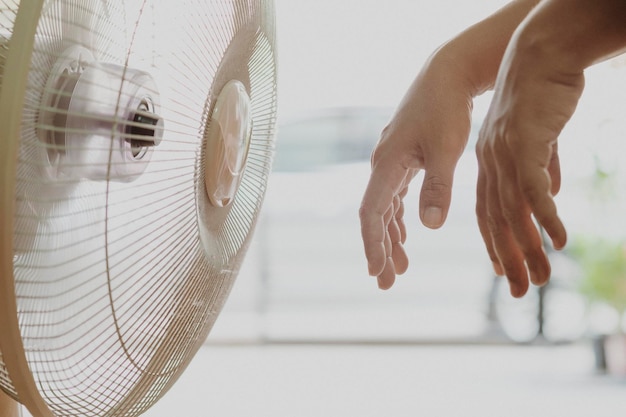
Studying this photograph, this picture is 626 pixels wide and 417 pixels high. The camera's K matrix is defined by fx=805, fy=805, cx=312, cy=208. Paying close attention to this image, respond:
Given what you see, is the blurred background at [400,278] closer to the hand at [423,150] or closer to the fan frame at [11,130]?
the hand at [423,150]

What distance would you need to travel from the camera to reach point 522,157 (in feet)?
1.83

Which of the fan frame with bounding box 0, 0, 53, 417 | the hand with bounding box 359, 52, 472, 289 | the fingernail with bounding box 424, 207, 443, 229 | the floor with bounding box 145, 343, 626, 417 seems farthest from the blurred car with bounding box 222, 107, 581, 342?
the fan frame with bounding box 0, 0, 53, 417

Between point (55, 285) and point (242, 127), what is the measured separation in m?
0.30

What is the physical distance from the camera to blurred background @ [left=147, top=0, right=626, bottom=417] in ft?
11.5

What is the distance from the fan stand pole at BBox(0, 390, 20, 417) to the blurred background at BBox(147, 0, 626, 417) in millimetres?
2466

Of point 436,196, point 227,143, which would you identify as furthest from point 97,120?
point 436,196

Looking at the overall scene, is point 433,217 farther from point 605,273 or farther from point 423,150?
point 605,273

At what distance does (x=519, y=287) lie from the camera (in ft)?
1.93

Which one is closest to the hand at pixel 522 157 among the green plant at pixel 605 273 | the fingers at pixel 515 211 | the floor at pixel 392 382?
the fingers at pixel 515 211

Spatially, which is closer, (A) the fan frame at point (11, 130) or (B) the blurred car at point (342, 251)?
(A) the fan frame at point (11, 130)

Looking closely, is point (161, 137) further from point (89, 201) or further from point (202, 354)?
point (202, 354)

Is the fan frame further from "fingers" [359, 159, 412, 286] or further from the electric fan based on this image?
"fingers" [359, 159, 412, 286]

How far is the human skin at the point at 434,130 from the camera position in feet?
2.48

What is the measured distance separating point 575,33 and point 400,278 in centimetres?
379
